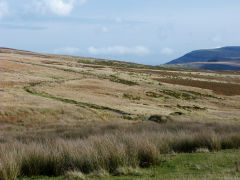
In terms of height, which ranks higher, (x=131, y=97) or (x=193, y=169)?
(x=193, y=169)

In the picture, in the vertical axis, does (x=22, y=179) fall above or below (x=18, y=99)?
above

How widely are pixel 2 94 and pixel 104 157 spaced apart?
122ft

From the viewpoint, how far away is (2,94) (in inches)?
1727

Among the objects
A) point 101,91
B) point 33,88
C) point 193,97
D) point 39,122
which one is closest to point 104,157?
point 39,122

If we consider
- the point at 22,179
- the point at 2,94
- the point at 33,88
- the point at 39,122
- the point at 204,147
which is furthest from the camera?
the point at 33,88

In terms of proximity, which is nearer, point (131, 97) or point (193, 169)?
point (193, 169)

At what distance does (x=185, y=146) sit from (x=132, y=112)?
2629cm

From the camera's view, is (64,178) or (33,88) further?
(33,88)

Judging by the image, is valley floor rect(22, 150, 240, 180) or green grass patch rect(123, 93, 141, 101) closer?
valley floor rect(22, 150, 240, 180)

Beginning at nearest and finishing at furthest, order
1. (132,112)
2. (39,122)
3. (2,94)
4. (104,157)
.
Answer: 1. (104,157)
2. (39,122)
3. (132,112)
4. (2,94)

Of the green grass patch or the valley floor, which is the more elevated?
the valley floor

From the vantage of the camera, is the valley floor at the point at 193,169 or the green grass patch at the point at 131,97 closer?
the valley floor at the point at 193,169

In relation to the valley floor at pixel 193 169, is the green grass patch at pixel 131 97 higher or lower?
lower

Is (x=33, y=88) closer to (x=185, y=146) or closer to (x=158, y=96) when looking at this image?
(x=158, y=96)
